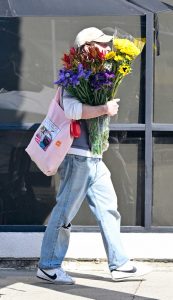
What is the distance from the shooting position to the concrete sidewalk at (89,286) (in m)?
5.74

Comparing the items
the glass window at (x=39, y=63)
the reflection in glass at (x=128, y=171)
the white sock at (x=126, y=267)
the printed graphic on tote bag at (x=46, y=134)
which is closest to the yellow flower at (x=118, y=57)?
the printed graphic on tote bag at (x=46, y=134)

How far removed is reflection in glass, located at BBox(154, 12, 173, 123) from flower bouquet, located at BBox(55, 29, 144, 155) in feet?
2.25

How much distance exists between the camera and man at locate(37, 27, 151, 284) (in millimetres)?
5730

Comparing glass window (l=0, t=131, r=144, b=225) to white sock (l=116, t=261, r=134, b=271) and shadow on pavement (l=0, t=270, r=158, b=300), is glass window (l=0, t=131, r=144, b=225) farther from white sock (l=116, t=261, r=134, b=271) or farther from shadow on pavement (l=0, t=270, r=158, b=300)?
white sock (l=116, t=261, r=134, b=271)

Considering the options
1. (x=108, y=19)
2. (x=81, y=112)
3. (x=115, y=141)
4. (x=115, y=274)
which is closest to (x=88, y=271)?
(x=115, y=274)

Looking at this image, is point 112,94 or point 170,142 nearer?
point 112,94

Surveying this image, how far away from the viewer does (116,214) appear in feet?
19.4

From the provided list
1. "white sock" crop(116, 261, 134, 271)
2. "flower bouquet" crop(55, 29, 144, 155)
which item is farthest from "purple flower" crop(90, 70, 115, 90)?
"white sock" crop(116, 261, 134, 271)

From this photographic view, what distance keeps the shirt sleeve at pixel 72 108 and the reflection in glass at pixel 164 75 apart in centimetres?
96

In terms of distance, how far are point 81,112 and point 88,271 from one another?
4.62 feet

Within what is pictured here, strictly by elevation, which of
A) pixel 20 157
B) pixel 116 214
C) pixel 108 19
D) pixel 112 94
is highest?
pixel 108 19

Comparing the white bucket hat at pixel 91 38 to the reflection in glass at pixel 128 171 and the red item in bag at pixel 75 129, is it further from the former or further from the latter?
the reflection in glass at pixel 128 171

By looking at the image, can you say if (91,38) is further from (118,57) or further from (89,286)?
(89,286)

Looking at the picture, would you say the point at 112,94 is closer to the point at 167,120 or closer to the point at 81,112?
the point at 81,112
